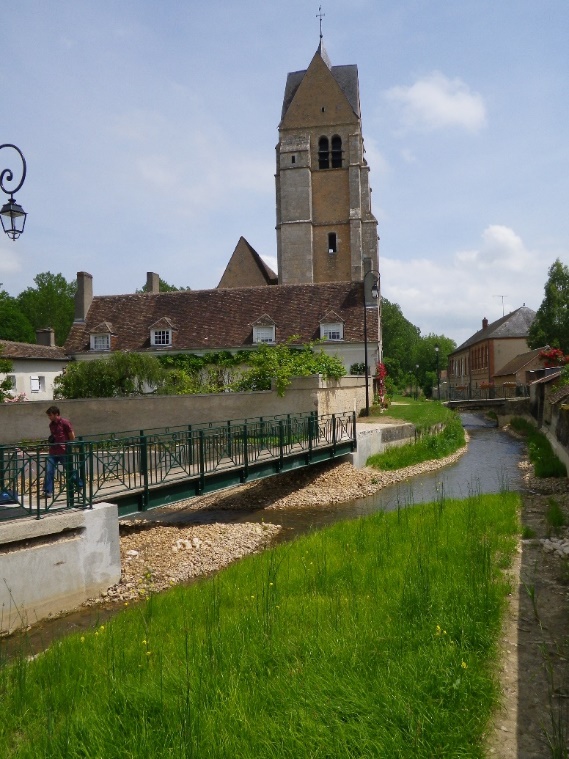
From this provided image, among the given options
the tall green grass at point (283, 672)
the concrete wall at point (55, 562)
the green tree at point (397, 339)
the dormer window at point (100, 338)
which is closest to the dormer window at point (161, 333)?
→ the dormer window at point (100, 338)

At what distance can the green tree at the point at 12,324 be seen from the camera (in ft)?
204

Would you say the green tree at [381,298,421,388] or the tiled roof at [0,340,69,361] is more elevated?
the green tree at [381,298,421,388]

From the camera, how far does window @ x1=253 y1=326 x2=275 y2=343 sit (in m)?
33.9

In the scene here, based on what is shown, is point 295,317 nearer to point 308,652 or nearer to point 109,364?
point 109,364

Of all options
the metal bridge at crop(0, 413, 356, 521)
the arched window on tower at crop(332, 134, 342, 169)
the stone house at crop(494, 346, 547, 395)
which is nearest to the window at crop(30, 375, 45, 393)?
the metal bridge at crop(0, 413, 356, 521)

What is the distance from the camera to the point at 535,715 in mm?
5039

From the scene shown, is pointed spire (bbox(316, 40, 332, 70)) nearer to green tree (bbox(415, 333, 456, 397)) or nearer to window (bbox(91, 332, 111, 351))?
window (bbox(91, 332, 111, 351))

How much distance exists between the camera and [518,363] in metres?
56.8

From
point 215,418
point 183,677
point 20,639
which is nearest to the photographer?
point 183,677

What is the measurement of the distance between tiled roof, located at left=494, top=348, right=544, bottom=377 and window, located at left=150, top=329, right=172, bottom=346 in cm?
3216

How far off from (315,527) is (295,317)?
2180 centimetres

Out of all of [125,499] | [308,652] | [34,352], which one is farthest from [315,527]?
[34,352]

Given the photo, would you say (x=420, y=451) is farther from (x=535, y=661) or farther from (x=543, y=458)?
(x=535, y=661)

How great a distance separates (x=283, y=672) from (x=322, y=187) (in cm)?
4416
